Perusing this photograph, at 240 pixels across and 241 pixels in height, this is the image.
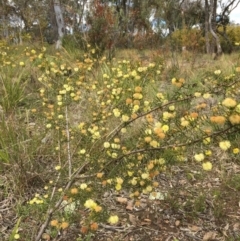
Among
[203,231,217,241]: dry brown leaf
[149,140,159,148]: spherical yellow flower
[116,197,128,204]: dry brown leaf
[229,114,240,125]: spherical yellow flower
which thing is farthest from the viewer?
[116,197,128,204]: dry brown leaf

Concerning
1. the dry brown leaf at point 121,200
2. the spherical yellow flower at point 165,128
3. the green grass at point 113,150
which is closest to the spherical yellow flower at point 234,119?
the green grass at point 113,150

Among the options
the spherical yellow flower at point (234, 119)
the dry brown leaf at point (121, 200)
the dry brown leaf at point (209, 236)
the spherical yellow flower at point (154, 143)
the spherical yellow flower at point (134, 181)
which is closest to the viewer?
the spherical yellow flower at point (234, 119)

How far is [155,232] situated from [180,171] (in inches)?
28.6

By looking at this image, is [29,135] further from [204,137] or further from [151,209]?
[204,137]

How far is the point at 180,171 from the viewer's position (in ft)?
8.12

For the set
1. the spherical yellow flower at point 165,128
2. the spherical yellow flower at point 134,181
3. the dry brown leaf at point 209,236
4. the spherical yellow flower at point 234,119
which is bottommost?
the dry brown leaf at point 209,236

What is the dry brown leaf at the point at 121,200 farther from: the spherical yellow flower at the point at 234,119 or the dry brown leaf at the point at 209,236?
the spherical yellow flower at the point at 234,119

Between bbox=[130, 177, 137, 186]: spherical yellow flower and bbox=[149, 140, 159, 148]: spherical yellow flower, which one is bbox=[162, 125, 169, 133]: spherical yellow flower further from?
bbox=[130, 177, 137, 186]: spherical yellow flower

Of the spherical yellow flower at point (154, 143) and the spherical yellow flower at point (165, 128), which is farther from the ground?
the spherical yellow flower at point (165, 128)

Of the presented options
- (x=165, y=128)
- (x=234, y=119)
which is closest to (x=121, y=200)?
(x=165, y=128)

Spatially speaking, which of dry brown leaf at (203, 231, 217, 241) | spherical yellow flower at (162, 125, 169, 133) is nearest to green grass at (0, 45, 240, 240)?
spherical yellow flower at (162, 125, 169, 133)

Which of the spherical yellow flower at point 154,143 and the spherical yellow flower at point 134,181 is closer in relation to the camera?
the spherical yellow flower at point 154,143

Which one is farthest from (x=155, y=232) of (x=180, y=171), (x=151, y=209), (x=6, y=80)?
(x=6, y=80)

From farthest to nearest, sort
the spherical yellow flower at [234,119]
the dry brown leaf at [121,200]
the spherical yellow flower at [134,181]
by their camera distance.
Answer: the dry brown leaf at [121,200] → the spherical yellow flower at [134,181] → the spherical yellow flower at [234,119]
